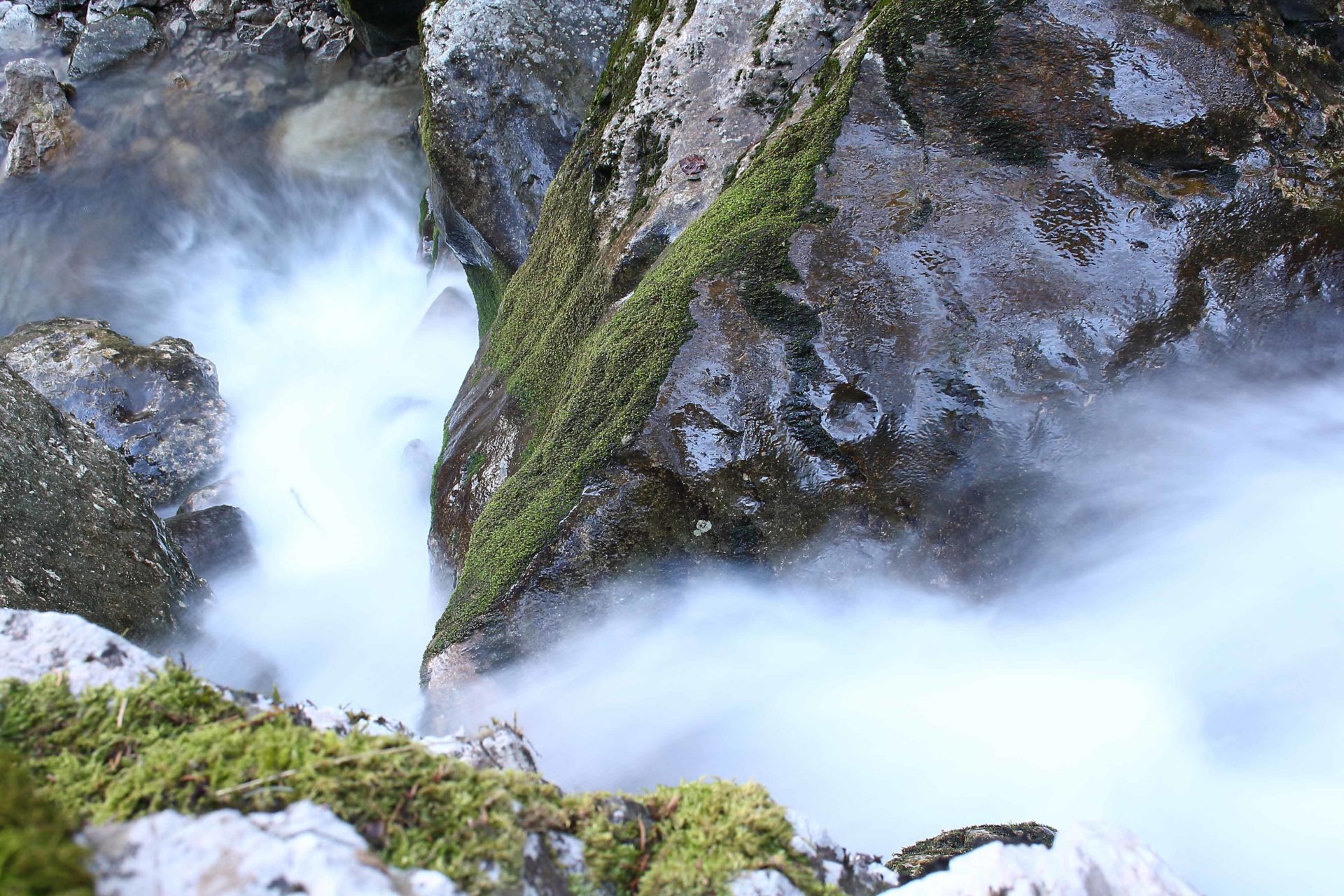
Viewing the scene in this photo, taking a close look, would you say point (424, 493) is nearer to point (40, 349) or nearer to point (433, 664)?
point (433, 664)

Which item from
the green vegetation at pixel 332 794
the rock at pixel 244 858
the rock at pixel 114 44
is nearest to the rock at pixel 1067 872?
the green vegetation at pixel 332 794

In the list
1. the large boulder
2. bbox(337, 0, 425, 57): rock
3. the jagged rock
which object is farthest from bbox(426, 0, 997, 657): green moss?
bbox(337, 0, 425, 57): rock

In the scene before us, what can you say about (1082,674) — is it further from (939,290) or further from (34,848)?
(34,848)

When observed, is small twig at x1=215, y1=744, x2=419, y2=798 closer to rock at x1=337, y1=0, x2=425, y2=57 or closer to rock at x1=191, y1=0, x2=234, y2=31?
rock at x1=337, y1=0, x2=425, y2=57

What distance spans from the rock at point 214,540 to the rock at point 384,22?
26.1 ft

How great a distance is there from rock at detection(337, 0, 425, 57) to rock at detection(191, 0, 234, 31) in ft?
10.8

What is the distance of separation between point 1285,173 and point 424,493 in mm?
6470

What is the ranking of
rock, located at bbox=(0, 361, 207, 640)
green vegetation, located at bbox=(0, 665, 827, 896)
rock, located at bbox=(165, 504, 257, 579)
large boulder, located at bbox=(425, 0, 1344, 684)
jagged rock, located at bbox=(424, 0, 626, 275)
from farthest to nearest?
jagged rock, located at bbox=(424, 0, 626, 275), rock, located at bbox=(165, 504, 257, 579), rock, located at bbox=(0, 361, 207, 640), large boulder, located at bbox=(425, 0, 1344, 684), green vegetation, located at bbox=(0, 665, 827, 896)

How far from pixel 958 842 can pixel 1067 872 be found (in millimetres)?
979

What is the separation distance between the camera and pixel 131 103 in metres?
14.6

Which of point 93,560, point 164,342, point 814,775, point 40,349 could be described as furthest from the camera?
point 164,342

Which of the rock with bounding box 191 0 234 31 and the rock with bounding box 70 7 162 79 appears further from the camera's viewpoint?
the rock with bounding box 191 0 234 31

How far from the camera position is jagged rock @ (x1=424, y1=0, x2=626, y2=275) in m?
7.80

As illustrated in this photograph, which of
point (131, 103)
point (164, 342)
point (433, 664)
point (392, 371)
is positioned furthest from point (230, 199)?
point (433, 664)
